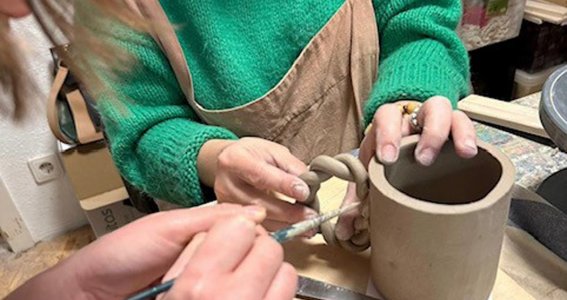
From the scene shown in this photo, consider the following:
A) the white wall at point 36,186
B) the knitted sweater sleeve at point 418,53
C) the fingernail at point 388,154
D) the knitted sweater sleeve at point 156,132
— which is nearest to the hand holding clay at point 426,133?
the fingernail at point 388,154

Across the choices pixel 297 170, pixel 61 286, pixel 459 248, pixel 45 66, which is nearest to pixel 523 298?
pixel 459 248

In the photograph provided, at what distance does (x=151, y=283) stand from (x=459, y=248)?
0.25 metres

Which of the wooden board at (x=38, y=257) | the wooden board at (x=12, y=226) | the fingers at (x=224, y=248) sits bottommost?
the wooden board at (x=38, y=257)

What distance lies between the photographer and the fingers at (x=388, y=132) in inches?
19.5

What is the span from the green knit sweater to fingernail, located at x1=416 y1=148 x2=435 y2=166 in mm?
187

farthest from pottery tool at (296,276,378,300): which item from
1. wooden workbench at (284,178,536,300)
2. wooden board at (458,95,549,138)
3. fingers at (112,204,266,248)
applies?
wooden board at (458,95,549,138)

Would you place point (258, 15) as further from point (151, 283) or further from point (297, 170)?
point (151, 283)

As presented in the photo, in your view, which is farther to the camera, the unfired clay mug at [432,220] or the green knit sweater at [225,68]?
the green knit sweater at [225,68]

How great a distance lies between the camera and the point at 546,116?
616 mm

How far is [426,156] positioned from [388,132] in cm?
5

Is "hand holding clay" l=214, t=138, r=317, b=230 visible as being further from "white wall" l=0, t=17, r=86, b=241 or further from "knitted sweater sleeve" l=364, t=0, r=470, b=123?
"white wall" l=0, t=17, r=86, b=241

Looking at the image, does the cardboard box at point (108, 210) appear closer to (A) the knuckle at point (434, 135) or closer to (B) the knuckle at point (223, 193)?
(B) the knuckle at point (223, 193)

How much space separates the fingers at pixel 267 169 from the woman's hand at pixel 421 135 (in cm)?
5

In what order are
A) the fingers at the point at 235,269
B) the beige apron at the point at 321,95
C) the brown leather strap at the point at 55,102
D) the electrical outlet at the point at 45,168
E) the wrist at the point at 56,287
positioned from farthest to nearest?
the electrical outlet at the point at 45,168 → the brown leather strap at the point at 55,102 → the beige apron at the point at 321,95 → the wrist at the point at 56,287 → the fingers at the point at 235,269
